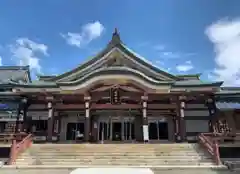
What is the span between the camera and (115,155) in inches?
551

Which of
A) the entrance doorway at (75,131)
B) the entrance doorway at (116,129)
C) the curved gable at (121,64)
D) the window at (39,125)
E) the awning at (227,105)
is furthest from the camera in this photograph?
the curved gable at (121,64)

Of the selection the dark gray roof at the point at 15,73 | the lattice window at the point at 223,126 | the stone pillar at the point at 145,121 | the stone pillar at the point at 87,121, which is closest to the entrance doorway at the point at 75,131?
the stone pillar at the point at 87,121

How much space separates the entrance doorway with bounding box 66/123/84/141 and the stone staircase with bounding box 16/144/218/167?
16.2ft

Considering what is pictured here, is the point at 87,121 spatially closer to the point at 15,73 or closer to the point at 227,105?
the point at 227,105

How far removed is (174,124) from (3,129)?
14.3 meters

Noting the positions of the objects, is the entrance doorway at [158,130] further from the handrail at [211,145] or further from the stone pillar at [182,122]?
the handrail at [211,145]

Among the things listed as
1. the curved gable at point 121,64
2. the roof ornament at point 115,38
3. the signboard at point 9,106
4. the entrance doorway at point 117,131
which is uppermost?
the roof ornament at point 115,38

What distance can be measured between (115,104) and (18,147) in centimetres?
756

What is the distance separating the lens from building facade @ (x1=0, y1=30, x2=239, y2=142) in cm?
1798

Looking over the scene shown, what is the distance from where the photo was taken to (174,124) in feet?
65.4

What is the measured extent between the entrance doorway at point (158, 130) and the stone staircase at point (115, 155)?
16.1 feet

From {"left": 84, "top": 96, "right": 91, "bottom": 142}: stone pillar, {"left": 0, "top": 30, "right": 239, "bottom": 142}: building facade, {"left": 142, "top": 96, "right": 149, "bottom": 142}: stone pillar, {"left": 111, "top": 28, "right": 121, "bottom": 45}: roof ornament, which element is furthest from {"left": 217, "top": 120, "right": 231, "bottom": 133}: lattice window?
{"left": 111, "top": 28, "right": 121, "bottom": 45}: roof ornament

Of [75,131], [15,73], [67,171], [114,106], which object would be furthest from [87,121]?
[15,73]

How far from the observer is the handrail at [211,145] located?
13.0m
